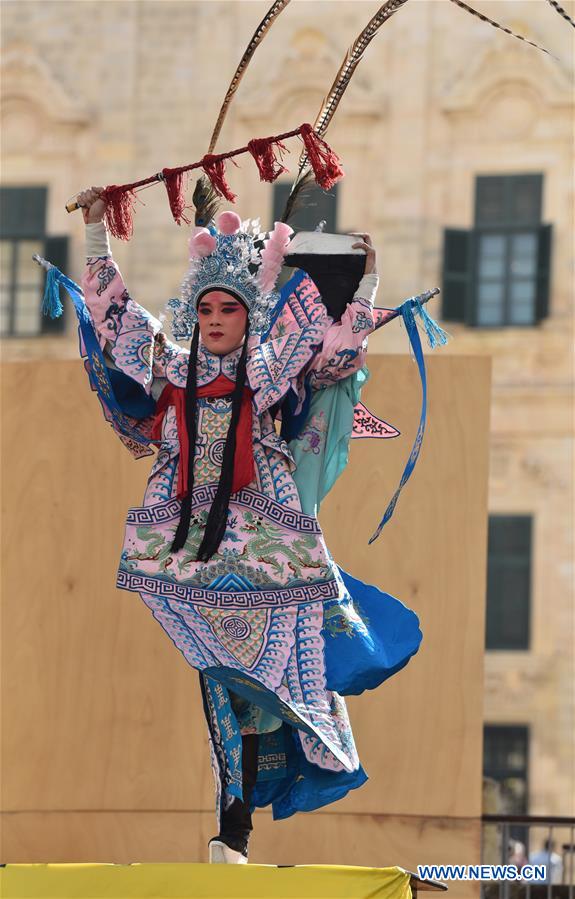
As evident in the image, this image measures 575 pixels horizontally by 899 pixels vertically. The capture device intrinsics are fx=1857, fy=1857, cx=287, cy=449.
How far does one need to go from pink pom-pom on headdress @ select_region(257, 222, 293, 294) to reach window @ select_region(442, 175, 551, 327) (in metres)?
13.8

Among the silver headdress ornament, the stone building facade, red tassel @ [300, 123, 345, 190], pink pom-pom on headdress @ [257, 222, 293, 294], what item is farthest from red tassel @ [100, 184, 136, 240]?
the stone building facade

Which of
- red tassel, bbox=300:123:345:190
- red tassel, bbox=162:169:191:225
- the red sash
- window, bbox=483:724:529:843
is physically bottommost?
window, bbox=483:724:529:843

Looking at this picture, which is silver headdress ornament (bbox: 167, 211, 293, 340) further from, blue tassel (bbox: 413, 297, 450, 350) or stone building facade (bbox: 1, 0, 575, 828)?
stone building facade (bbox: 1, 0, 575, 828)

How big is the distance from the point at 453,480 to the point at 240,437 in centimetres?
187

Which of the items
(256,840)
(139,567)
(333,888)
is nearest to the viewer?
(333,888)

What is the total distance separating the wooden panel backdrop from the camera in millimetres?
7625

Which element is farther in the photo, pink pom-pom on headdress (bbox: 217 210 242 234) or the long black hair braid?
pink pom-pom on headdress (bbox: 217 210 242 234)

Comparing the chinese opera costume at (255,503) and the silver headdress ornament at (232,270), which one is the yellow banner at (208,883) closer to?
the chinese opera costume at (255,503)

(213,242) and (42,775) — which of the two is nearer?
(213,242)

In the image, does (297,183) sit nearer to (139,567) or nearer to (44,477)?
(139,567)

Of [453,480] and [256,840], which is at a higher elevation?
[453,480]

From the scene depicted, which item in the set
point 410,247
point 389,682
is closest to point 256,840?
point 389,682

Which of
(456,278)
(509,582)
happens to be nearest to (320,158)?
(509,582)

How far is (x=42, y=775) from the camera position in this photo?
782cm
